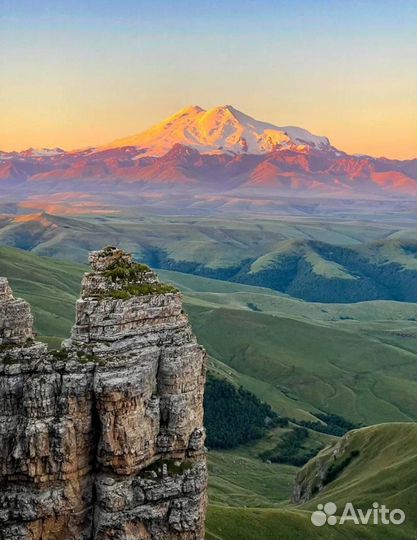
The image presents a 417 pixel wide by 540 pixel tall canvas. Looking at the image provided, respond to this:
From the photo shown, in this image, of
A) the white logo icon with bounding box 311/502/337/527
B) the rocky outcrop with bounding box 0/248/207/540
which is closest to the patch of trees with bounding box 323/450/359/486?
the white logo icon with bounding box 311/502/337/527

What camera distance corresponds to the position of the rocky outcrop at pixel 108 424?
52.1 metres

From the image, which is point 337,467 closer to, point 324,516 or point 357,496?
point 357,496

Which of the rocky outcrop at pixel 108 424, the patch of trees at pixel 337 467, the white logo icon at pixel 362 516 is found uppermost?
the rocky outcrop at pixel 108 424

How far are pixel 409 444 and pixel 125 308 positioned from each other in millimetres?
118732

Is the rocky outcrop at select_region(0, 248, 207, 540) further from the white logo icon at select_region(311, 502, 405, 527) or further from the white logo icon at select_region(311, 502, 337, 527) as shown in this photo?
the white logo icon at select_region(311, 502, 405, 527)

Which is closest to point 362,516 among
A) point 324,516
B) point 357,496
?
point 324,516

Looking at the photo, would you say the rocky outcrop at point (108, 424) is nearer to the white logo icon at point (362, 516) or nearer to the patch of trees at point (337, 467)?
the white logo icon at point (362, 516)

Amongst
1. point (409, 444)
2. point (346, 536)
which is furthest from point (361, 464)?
point (346, 536)

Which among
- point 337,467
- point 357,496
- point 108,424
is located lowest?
point 337,467

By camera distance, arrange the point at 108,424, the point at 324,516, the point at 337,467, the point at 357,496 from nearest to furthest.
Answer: the point at 108,424 < the point at 324,516 < the point at 357,496 < the point at 337,467

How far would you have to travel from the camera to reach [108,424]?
52.5 metres

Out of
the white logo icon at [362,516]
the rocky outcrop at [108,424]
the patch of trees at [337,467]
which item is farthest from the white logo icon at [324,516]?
the rocky outcrop at [108,424]

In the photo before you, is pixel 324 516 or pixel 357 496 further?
pixel 357 496

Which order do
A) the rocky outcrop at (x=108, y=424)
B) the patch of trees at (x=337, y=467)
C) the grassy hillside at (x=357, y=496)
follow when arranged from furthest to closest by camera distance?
the patch of trees at (x=337, y=467)
the grassy hillside at (x=357, y=496)
the rocky outcrop at (x=108, y=424)
